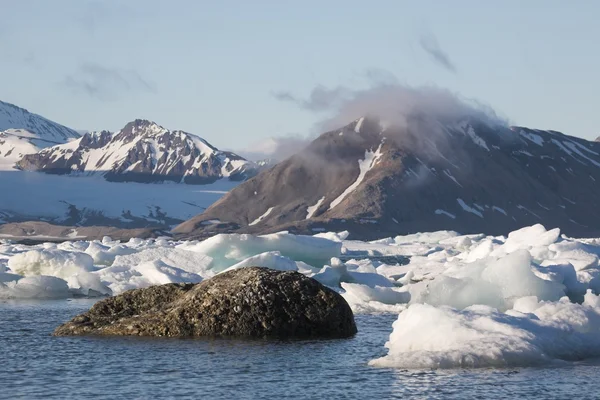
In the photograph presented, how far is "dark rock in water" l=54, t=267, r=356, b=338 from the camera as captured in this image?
3288 centimetres

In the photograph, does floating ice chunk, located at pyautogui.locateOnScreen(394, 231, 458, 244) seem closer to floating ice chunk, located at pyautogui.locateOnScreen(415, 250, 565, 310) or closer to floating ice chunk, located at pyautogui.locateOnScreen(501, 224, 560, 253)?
floating ice chunk, located at pyautogui.locateOnScreen(501, 224, 560, 253)

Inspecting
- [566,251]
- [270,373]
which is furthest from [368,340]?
[566,251]

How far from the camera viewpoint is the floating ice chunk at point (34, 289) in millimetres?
54156

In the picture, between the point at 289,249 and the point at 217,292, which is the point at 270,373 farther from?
the point at 289,249

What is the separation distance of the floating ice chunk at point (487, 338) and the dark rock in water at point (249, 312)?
5122 mm

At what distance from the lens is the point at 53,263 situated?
64.2 metres

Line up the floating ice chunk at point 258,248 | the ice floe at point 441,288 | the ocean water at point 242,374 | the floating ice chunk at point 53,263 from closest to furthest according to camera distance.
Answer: the ocean water at point 242,374 → the ice floe at point 441,288 → the floating ice chunk at point 53,263 → the floating ice chunk at point 258,248

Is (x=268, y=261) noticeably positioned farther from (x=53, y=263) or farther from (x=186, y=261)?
(x=53, y=263)

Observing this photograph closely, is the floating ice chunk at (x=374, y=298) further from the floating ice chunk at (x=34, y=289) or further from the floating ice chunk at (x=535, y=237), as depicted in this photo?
the floating ice chunk at (x=535, y=237)

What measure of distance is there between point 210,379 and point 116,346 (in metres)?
6.68

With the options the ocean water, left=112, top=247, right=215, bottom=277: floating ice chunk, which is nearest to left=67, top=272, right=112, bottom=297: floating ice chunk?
left=112, top=247, right=215, bottom=277: floating ice chunk

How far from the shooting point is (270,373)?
1029 inches

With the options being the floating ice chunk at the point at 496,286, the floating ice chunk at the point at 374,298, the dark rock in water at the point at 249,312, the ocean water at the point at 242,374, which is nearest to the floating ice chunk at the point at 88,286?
the floating ice chunk at the point at 374,298

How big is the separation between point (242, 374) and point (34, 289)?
3095 cm
